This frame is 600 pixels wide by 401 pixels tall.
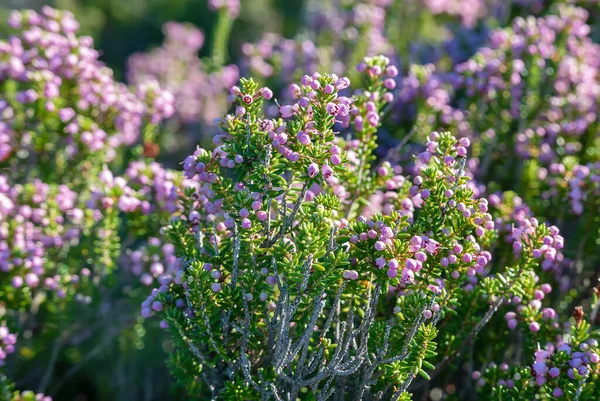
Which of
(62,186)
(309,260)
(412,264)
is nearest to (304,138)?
(309,260)

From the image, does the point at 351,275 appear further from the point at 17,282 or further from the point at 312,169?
the point at 17,282

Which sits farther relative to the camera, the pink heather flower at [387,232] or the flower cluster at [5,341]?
the flower cluster at [5,341]

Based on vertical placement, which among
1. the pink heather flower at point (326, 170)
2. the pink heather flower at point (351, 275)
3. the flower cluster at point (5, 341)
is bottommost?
the flower cluster at point (5, 341)

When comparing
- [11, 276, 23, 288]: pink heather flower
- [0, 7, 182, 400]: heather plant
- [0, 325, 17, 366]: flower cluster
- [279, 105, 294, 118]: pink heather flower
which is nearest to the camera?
[279, 105, 294, 118]: pink heather flower

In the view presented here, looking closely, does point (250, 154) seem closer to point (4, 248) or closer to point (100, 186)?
point (100, 186)

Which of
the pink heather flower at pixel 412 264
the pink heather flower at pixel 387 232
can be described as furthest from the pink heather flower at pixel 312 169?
the pink heather flower at pixel 412 264

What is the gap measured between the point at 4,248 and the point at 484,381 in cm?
292

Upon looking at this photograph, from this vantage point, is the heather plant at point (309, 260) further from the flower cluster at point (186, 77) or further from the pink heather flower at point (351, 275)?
the flower cluster at point (186, 77)

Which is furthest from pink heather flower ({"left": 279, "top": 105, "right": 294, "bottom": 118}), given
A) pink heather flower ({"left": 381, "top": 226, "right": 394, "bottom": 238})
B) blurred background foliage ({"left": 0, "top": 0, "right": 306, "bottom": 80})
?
blurred background foliage ({"left": 0, "top": 0, "right": 306, "bottom": 80})

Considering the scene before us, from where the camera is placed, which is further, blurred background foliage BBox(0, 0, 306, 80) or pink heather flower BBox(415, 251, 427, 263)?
blurred background foliage BBox(0, 0, 306, 80)

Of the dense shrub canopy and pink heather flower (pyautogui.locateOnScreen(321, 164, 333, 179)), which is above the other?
pink heather flower (pyautogui.locateOnScreen(321, 164, 333, 179))

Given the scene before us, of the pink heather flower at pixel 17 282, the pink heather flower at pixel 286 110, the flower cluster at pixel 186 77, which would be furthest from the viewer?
the flower cluster at pixel 186 77

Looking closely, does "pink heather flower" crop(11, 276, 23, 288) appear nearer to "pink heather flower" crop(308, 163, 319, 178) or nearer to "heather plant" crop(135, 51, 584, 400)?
"heather plant" crop(135, 51, 584, 400)

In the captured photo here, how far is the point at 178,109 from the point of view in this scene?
7457 millimetres
